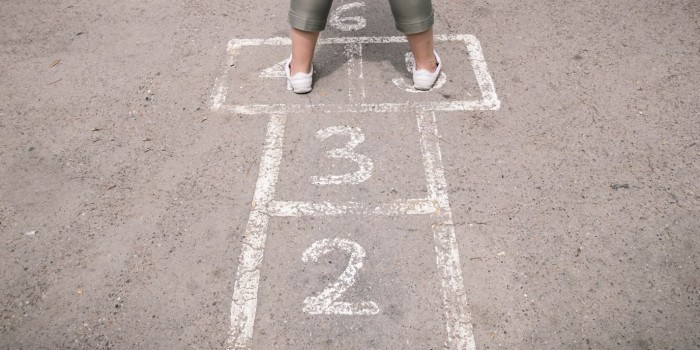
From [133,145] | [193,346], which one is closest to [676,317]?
[193,346]

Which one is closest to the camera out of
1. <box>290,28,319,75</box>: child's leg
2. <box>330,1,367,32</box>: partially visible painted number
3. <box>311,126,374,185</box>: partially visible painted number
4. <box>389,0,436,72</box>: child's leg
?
<box>311,126,374,185</box>: partially visible painted number

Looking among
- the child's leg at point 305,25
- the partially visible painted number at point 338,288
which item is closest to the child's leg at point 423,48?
the child's leg at point 305,25

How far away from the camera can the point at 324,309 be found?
8.32ft

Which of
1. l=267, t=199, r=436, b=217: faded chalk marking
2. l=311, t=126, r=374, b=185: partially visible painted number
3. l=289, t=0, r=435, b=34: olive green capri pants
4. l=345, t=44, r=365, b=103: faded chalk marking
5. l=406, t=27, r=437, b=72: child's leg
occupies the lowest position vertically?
l=267, t=199, r=436, b=217: faded chalk marking

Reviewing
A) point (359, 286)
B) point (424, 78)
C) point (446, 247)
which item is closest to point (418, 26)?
point (424, 78)

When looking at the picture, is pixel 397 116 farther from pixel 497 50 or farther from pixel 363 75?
pixel 497 50

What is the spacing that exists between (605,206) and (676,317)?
2.42 ft

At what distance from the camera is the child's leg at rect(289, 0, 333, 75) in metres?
3.33

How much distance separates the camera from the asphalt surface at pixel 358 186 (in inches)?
98.8

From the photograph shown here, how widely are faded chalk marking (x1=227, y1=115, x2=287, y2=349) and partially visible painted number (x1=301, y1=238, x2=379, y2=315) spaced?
→ 0.28 m

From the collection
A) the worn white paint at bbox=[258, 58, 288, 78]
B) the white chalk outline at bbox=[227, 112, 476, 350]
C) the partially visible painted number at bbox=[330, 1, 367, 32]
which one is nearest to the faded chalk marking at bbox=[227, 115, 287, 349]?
the white chalk outline at bbox=[227, 112, 476, 350]

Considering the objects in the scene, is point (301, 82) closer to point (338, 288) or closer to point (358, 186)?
point (358, 186)

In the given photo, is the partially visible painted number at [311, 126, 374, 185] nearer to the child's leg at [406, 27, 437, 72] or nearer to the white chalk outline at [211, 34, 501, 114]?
the white chalk outline at [211, 34, 501, 114]

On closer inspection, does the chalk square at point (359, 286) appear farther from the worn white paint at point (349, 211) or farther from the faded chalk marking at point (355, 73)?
the faded chalk marking at point (355, 73)
